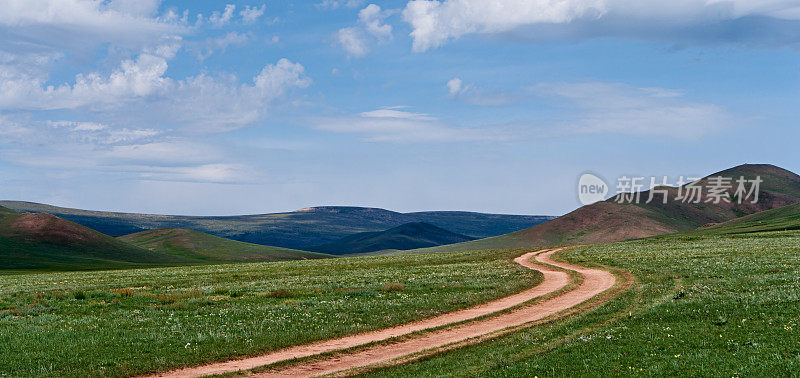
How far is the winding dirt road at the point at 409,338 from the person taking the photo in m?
19.2

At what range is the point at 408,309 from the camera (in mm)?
30125

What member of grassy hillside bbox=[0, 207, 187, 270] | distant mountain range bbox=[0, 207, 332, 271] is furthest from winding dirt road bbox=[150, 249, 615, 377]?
grassy hillside bbox=[0, 207, 187, 270]

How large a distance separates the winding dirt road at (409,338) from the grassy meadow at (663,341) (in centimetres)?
180

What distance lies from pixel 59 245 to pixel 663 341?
186 metres

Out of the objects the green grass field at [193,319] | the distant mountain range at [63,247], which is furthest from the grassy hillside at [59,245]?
the green grass field at [193,319]

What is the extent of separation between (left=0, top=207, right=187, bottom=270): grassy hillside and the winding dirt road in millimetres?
135706

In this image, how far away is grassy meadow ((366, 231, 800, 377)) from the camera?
1562cm

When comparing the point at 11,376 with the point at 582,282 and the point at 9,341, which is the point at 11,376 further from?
the point at 582,282

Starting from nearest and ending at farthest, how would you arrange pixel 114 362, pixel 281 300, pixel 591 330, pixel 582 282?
1. pixel 114 362
2. pixel 591 330
3. pixel 281 300
4. pixel 582 282

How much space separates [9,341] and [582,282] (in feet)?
114

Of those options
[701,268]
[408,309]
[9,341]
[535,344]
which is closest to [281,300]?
[408,309]

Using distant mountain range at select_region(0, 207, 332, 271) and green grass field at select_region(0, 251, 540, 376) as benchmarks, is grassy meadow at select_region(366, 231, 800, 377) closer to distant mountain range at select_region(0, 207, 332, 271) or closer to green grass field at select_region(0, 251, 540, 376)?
green grass field at select_region(0, 251, 540, 376)

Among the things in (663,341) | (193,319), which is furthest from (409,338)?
(193,319)

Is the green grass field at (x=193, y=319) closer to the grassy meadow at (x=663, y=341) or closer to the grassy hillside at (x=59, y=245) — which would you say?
the grassy meadow at (x=663, y=341)
